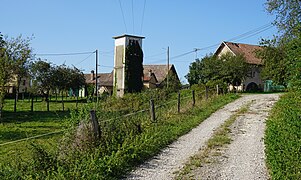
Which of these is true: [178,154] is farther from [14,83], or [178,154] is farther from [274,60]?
[14,83]

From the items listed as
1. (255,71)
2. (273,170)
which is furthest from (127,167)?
(255,71)

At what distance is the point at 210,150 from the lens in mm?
8922

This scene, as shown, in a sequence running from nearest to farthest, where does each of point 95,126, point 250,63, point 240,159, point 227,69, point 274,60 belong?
point 240,159 < point 95,126 < point 274,60 < point 227,69 < point 250,63

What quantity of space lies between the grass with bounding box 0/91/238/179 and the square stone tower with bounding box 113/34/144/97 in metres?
23.8

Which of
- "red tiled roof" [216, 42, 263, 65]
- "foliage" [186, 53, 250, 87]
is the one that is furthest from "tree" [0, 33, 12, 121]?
"red tiled roof" [216, 42, 263, 65]

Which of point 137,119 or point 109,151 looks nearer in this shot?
point 109,151

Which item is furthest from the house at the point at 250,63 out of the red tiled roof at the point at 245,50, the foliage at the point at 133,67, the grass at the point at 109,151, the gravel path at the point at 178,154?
the grass at the point at 109,151

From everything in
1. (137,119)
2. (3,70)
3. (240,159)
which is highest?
(3,70)

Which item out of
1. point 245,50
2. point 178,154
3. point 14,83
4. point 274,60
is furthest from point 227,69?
point 178,154

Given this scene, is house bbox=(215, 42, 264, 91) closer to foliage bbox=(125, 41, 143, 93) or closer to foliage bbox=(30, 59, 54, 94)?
foliage bbox=(125, 41, 143, 93)

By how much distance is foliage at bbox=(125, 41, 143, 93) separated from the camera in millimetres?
36812

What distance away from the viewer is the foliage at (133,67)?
1449 inches

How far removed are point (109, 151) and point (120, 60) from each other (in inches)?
1169

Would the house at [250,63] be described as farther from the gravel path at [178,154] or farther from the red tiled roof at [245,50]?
the gravel path at [178,154]
